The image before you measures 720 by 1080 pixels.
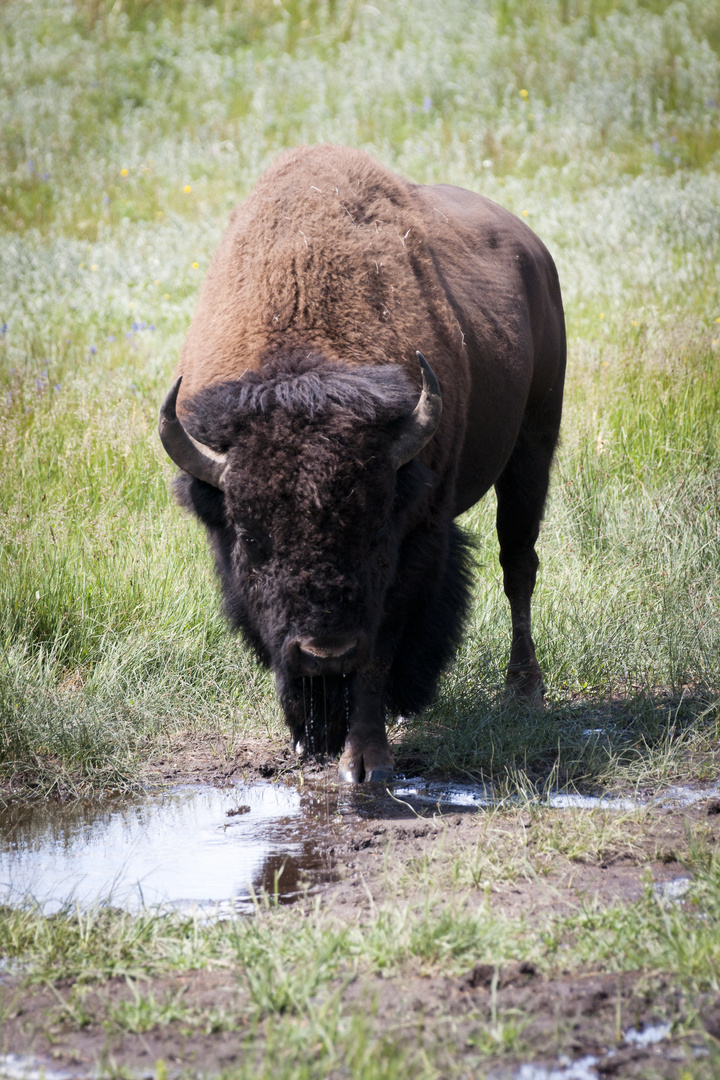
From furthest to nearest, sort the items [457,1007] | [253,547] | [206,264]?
[206,264] < [253,547] < [457,1007]

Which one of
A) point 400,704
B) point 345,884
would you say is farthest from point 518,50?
point 345,884

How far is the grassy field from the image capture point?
9.14 ft

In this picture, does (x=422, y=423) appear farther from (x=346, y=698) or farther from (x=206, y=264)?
(x=206, y=264)

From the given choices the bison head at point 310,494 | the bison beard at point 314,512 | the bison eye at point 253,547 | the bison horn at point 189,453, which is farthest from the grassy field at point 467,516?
the bison horn at point 189,453

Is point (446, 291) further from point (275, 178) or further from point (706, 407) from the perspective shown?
point (706, 407)

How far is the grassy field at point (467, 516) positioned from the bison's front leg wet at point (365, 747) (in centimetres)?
26

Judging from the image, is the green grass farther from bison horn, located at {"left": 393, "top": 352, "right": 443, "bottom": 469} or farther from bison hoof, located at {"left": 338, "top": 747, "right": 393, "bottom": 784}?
bison horn, located at {"left": 393, "top": 352, "right": 443, "bottom": 469}

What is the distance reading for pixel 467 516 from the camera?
24.2 ft

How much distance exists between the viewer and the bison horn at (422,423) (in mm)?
3980

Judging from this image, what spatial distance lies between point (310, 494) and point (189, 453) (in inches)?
21.7

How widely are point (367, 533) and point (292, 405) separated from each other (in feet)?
1.71

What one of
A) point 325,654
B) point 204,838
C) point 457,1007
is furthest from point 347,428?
point 457,1007

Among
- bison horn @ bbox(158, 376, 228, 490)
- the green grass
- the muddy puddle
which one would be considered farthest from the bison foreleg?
the green grass

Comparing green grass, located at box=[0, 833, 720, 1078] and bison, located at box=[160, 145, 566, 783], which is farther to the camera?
bison, located at box=[160, 145, 566, 783]
